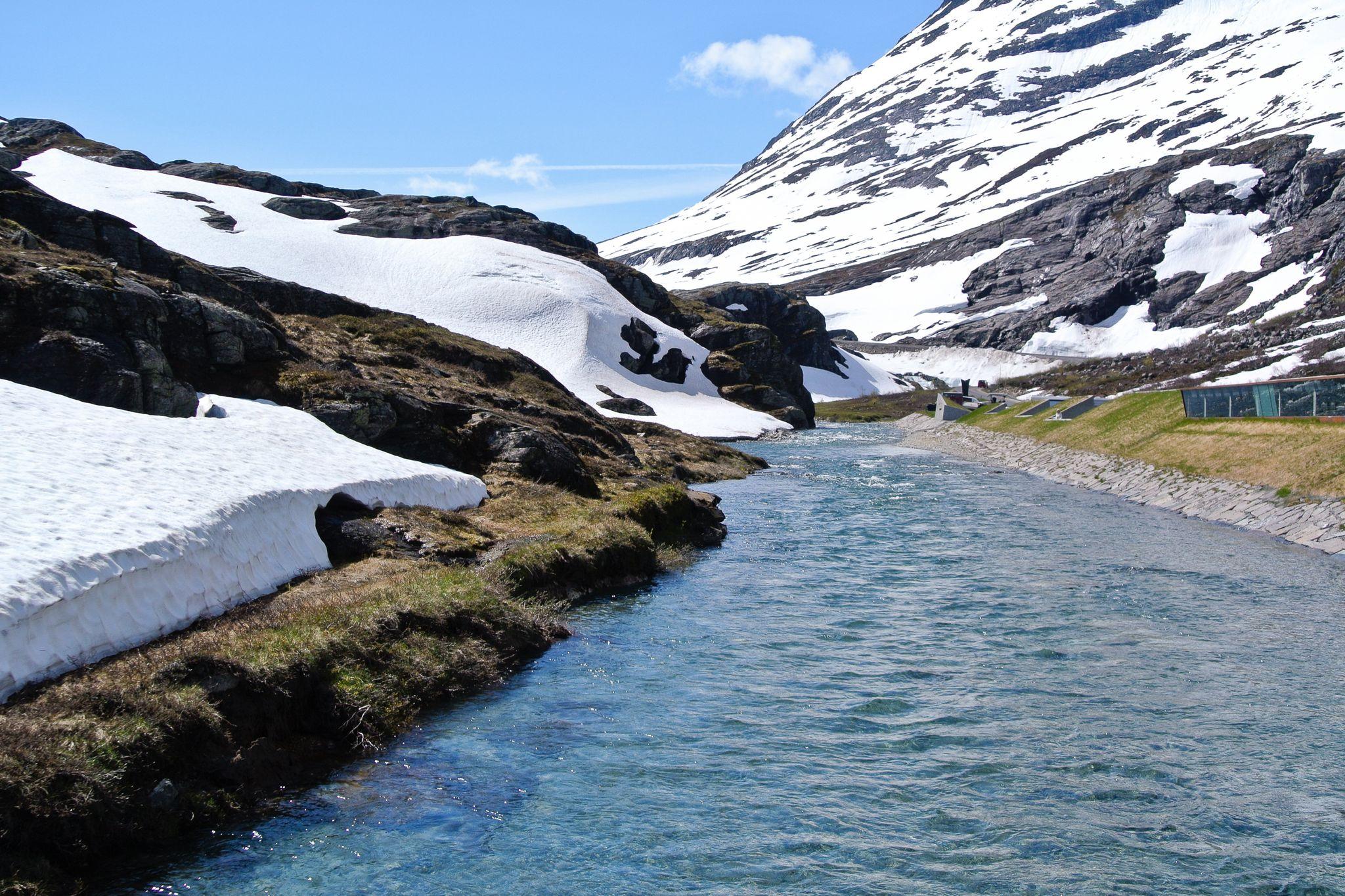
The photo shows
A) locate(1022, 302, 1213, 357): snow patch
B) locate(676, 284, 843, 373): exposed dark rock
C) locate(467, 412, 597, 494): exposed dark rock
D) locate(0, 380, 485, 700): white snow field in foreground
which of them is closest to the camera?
locate(0, 380, 485, 700): white snow field in foreground

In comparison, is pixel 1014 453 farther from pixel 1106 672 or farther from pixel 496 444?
pixel 1106 672

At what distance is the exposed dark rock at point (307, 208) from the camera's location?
118 metres

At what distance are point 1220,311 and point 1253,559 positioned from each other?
173753 mm

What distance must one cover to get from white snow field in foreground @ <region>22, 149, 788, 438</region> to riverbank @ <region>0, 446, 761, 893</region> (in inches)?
2382

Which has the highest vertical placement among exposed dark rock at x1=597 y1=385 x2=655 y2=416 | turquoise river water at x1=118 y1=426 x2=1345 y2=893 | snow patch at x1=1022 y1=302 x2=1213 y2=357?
snow patch at x1=1022 y1=302 x2=1213 y2=357

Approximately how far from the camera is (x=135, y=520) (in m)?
12.8

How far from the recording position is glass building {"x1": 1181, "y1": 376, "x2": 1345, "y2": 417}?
3462 centimetres

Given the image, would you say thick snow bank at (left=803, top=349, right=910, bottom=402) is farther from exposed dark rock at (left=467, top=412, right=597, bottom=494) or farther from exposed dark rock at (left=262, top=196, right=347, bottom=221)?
exposed dark rock at (left=467, top=412, right=597, bottom=494)

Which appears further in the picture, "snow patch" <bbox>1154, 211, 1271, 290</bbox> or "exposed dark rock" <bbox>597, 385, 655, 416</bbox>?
"snow patch" <bbox>1154, 211, 1271, 290</bbox>

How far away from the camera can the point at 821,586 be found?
22734 mm

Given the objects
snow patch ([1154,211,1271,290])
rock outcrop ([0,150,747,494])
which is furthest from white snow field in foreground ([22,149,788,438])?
snow patch ([1154,211,1271,290])

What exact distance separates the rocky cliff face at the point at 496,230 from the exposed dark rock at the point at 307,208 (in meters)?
0.12

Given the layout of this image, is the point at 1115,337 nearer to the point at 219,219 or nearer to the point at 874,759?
the point at 219,219

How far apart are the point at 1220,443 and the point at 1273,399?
8.83 ft
